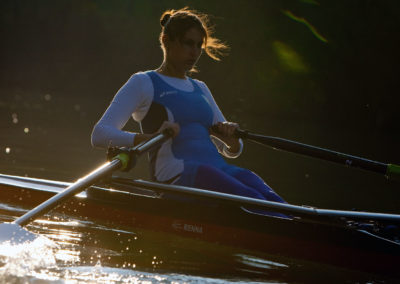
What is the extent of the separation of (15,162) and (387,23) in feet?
70.9

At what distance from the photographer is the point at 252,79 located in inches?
1292

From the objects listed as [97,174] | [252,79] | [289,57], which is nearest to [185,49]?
[97,174]

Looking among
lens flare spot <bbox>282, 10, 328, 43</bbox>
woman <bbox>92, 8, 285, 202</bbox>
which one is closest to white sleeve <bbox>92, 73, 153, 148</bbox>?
woman <bbox>92, 8, 285, 202</bbox>

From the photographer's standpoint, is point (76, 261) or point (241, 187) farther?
point (241, 187)

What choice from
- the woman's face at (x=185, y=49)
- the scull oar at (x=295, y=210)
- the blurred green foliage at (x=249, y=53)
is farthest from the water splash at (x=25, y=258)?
the blurred green foliage at (x=249, y=53)

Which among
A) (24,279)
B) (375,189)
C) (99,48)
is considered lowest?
(24,279)

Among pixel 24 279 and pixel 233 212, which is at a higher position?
pixel 233 212

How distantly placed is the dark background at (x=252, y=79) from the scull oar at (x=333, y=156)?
2413mm

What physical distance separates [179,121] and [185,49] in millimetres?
510

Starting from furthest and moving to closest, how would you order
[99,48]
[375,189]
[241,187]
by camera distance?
[99,48] < [375,189] < [241,187]

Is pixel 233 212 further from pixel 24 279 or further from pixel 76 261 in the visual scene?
pixel 24 279

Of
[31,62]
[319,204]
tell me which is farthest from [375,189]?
[31,62]

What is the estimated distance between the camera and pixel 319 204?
7.26 meters

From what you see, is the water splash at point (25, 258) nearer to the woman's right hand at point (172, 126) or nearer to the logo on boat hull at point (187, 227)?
the logo on boat hull at point (187, 227)
